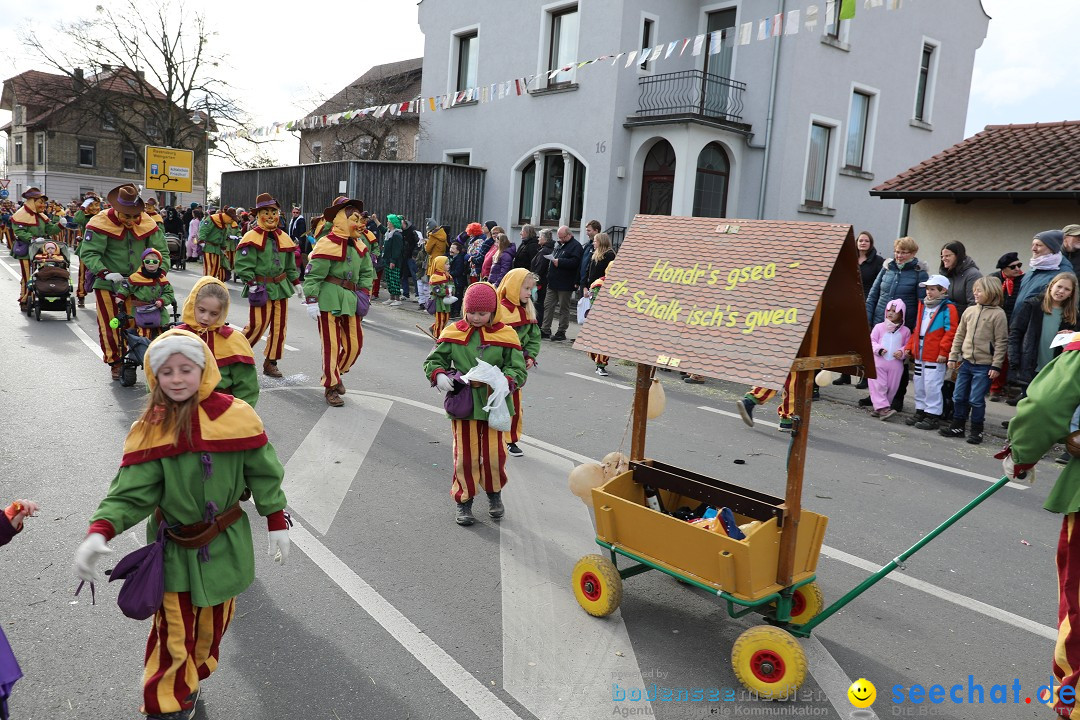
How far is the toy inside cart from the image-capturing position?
354cm

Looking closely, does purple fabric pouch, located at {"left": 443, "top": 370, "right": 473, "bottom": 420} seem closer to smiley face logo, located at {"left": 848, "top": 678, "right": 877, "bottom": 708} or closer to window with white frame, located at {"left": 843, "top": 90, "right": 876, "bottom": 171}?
smiley face logo, located at {"left": 848, "top": 678, "right": 877, "bottom": 708}

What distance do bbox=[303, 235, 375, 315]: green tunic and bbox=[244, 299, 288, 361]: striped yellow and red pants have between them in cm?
127

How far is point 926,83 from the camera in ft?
76.7

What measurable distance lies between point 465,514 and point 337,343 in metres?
3.94

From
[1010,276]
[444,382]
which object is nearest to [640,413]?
[444,382]

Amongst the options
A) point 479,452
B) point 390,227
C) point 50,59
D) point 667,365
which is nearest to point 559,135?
point 390,227

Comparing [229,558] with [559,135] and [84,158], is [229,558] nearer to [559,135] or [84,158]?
[559,135]

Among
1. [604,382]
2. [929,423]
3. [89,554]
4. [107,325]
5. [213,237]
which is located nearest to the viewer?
[89,554]

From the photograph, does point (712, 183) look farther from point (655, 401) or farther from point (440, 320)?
point (655, 401)

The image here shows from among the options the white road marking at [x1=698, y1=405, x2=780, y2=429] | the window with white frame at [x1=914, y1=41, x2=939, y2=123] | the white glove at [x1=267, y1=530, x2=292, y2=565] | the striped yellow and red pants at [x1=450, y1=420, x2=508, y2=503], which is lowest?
the white road marking at [x1=698, y1=405, x2=780, y2=429]

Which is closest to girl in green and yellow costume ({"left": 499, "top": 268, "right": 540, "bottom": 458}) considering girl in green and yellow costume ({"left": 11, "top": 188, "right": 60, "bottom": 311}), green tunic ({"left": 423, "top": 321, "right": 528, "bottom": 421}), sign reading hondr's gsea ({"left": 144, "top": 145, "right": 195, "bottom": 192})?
green tunic ({"left": 423, "top": 321, "right": 528, "bottom": 421})

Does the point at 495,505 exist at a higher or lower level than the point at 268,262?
lower

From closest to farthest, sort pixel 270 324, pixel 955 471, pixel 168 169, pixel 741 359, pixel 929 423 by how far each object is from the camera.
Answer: pixel 741 359
pixel 955 471
pixel 929 423
pixel 270 324
pixel 168 169

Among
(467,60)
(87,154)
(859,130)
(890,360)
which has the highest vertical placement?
(467,60)
